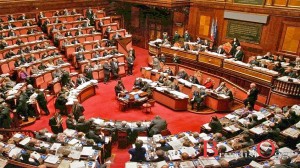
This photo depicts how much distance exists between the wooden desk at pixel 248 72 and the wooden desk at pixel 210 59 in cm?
31

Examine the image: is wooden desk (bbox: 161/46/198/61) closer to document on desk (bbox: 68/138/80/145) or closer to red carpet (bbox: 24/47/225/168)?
red carpet (bbox: 24/47/225/168)

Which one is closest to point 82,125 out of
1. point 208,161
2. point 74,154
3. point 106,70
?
point 74,154

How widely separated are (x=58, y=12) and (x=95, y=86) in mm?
7000

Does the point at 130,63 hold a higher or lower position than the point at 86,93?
higher

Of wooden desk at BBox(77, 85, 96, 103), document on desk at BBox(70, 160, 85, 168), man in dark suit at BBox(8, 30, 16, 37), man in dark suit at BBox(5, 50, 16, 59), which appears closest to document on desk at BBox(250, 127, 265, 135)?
document on desk at BBox(70, 160, 85, 168)

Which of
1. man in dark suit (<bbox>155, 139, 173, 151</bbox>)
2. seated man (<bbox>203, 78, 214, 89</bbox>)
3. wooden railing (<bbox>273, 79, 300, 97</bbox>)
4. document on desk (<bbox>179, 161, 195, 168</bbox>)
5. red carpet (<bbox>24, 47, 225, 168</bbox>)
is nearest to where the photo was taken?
document on desk (<bbox>179, 161, 195, 168</bbox>)

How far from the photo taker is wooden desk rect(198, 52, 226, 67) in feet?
42.5

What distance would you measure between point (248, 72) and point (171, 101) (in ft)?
11.8

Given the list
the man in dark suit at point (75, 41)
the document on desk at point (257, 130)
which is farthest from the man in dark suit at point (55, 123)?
the man in dark suit at point (75, 41)

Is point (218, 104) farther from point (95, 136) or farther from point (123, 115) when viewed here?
point (95, 136)

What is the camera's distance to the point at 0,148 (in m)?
6.68

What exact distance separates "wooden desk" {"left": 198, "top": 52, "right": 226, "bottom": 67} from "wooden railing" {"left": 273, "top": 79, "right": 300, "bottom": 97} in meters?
2.88

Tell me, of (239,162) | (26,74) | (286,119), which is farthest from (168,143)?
(26,74)

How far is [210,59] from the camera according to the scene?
13.4 metres
